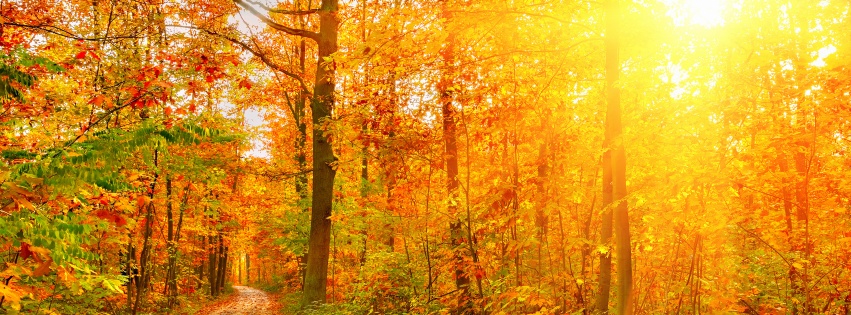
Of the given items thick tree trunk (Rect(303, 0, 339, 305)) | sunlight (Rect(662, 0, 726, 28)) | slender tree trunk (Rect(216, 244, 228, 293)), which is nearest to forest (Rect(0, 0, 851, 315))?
sunlight (Rect(662, 0, 726, 28))

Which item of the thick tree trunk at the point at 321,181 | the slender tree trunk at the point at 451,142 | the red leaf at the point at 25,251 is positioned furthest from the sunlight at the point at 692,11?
the thick tree trunk at the point at 321,181

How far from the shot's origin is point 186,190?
61.1 ft

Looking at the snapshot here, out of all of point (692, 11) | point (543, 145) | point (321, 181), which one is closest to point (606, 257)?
point (543, 145)

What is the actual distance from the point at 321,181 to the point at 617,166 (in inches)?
309

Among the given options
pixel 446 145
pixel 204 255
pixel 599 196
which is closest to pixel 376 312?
pixel 446 145

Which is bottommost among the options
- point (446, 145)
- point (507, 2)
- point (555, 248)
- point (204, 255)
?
point (204, 255)

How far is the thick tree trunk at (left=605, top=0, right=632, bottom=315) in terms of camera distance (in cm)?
445

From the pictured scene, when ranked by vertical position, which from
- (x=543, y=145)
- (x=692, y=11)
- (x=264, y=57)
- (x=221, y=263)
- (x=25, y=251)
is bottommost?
(x=221, y=263)

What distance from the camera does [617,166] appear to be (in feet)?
15.1

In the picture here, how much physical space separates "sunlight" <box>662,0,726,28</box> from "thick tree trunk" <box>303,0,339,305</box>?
26.0 feet

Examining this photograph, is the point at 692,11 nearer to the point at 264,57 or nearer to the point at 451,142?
the point at 451,142

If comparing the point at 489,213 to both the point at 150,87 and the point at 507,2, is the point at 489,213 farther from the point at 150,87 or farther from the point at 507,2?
the point at 150,87

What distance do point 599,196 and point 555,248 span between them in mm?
914

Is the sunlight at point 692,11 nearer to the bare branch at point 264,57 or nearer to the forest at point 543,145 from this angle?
the forest at point 543,145
